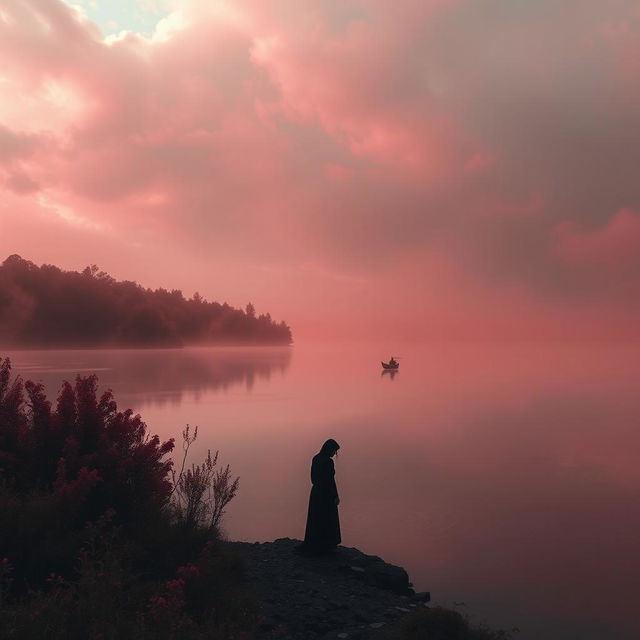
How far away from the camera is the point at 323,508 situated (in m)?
10.9

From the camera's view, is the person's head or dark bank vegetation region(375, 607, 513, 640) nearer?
dark bank vegetation region(375, 607, 513, 640)

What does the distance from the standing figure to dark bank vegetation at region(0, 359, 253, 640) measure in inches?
68.8

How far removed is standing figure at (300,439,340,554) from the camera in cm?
1090

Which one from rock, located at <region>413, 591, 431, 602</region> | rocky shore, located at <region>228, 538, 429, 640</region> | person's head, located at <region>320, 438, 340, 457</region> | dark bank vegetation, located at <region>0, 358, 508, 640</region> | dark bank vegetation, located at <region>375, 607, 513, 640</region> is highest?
person's head, located at <region>320, 438, 340, 457</region>

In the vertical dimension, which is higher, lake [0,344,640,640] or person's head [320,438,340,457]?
person's head [320,438,340,457]

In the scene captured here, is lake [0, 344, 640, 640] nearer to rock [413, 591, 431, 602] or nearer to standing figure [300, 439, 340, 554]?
rock [413, 591, 431, 602]

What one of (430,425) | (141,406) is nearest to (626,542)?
(430,425)

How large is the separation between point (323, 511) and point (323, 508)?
64 millimetres

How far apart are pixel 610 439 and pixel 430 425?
9.58 meters

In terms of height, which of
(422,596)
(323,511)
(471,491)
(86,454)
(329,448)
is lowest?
(422,596)

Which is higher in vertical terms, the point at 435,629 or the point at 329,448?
the point at 329,448

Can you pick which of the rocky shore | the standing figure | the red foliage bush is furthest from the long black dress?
the red foliage bush

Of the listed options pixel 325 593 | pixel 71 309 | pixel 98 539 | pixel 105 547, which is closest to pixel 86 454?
pixel 98 539

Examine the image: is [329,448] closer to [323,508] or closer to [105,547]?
[323,508]
